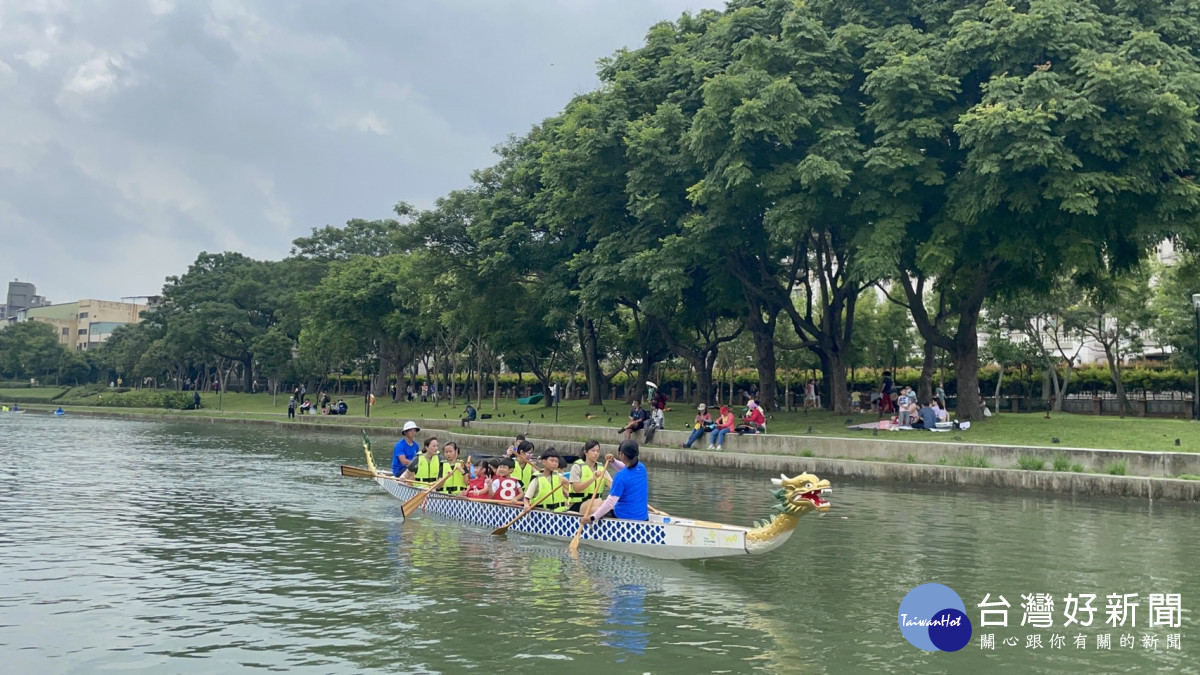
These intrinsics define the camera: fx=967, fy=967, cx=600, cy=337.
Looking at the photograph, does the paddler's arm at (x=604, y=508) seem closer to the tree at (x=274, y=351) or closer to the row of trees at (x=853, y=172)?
the row of trees at (x=853, y=172)

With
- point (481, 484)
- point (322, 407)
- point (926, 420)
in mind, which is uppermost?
point (926, 420)

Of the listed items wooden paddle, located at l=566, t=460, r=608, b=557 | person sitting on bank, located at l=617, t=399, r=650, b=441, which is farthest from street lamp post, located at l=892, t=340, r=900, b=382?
wooden paddle, located at l=566, t=460, r=608, b=557

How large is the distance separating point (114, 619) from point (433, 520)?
346 inches

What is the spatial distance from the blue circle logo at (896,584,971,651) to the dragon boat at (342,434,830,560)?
153 centimetres

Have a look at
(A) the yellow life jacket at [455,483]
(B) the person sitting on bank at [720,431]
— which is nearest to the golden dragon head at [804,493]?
(A) the yellow life jacket at [455,483]

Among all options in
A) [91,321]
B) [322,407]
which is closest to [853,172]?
[322,407]

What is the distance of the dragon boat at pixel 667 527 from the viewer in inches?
491

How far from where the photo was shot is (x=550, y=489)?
1661cm

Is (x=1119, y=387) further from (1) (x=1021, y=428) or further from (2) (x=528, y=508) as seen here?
(2) (x=528, y=508)

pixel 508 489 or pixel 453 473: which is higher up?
pixel 453 473

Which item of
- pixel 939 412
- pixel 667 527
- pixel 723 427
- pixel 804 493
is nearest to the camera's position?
pixel 804 493

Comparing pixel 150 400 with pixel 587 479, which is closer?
pixel 587 479

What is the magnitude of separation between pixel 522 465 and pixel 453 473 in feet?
6.15

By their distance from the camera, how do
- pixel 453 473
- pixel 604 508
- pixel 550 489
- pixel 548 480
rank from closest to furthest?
pixel 604 508
pixel 550 489
pixel 548 480
pixel 453 473
